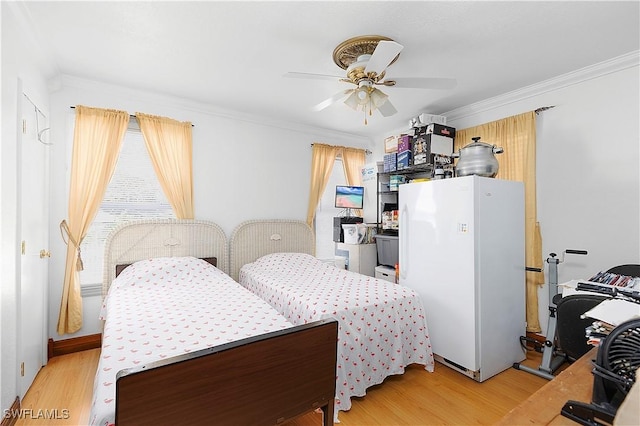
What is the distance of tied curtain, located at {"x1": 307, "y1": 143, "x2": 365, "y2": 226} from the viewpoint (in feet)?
14.2

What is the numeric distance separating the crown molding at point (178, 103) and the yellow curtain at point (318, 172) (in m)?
0.24

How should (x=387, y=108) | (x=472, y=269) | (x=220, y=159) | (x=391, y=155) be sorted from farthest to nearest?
1. (x=391, y=155)
2. (x=220, y=159)
3. (x=387, y=108)
4. (x=472, y=269)

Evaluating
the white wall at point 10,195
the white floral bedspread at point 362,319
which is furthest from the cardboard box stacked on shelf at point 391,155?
the white wall at point 10,195

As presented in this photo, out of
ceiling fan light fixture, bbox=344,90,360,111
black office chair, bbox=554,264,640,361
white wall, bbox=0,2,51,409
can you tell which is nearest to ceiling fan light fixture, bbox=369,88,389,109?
ceiling fan light fixture, bbox=344,90,360,111

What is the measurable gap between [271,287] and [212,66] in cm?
201

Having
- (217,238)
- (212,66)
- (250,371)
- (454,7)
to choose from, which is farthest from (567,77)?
(217,238)

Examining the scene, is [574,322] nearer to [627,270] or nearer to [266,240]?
[627,270]

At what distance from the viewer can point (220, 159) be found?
3.66 m

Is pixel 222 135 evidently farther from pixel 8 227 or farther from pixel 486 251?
pixel 486 251

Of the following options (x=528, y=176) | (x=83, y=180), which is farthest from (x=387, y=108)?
(x=83, y=180)

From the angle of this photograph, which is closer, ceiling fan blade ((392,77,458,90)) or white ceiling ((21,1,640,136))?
white ceiling ((21,1,640,136))

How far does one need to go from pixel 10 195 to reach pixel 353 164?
151 inches

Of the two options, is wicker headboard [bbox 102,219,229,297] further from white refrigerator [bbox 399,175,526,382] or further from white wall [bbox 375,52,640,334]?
white wall [bbox 375,52,640,334]

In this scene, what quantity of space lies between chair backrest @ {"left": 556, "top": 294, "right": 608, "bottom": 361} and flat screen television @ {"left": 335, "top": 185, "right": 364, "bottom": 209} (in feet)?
9.11
